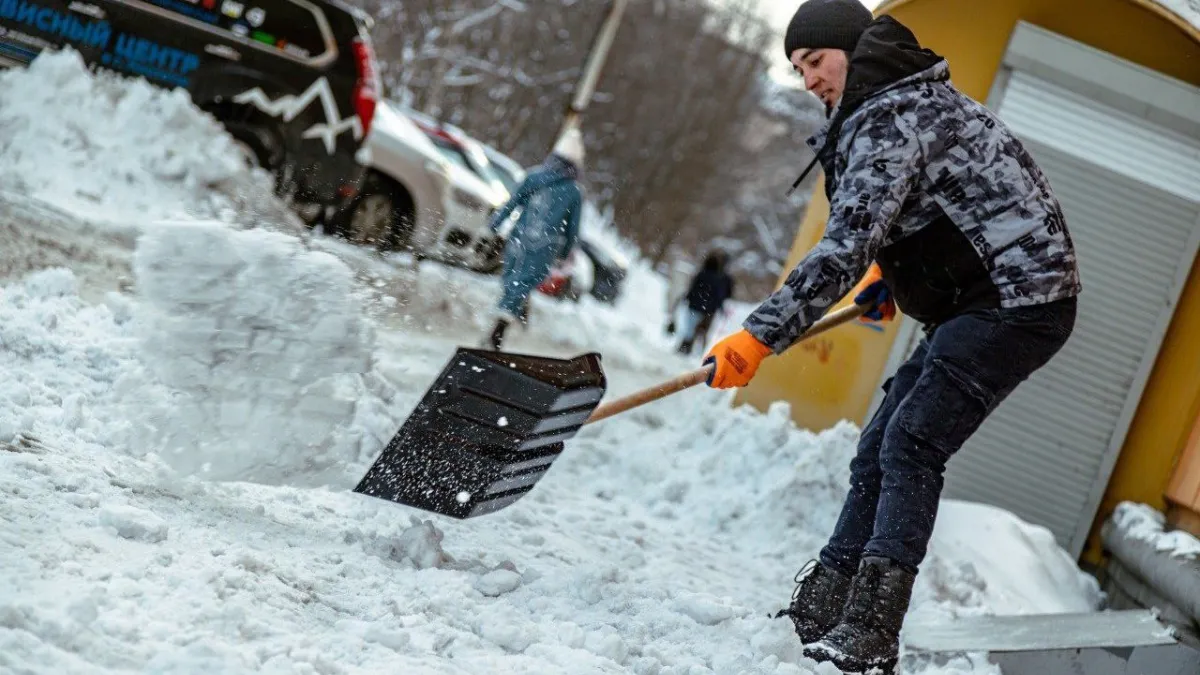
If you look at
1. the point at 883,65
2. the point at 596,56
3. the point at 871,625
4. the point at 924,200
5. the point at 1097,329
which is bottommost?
the point at 871,625

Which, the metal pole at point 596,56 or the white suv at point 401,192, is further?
the metal pole at point 596,56

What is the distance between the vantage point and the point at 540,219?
827cm

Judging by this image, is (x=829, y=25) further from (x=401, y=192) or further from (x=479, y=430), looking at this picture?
(x=401, y=192)

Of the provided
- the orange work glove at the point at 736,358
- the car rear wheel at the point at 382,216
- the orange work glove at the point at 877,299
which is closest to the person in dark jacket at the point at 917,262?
the orange work glove at the point at 736,358

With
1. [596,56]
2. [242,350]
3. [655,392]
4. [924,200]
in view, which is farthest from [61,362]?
[596,56]

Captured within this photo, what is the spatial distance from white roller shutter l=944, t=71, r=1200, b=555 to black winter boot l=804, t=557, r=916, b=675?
2642 millimetres

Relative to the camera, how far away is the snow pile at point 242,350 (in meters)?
3.33

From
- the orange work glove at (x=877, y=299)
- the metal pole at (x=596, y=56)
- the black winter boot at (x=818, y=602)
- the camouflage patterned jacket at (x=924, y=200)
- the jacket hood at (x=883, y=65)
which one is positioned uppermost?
the metal pole at (x=596, y=56)

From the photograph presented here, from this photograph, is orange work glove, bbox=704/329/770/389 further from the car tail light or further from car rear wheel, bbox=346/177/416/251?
car rear wheel, bbox=346/177/416/251

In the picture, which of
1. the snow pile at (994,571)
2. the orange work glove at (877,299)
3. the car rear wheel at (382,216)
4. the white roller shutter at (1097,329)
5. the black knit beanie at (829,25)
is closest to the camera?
the black knit beanie at (829,25)

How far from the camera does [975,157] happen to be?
3.26 metres

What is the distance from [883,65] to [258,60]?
5608 millimetres

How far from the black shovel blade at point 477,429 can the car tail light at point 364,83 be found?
553 cm

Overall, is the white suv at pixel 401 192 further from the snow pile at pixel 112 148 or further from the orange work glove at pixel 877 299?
the orange work glove at pixel 877 299
